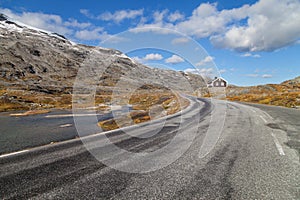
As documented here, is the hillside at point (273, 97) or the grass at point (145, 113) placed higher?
the hillside at point (273, 97)

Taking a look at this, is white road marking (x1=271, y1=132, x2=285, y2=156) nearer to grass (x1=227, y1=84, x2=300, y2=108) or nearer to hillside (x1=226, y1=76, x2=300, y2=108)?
hillside (x1=226, y1=76, x2=300, y2=108)

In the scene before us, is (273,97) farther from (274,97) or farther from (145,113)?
(145,113)

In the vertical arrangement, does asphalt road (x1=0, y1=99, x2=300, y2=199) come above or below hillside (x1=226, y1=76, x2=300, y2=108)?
below

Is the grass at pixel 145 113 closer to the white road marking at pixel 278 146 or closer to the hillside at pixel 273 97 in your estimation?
the white road marking at pixel 278 146

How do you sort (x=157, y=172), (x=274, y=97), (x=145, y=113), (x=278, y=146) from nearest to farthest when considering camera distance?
(x=157, y=172), (x=278, y=146), (x=145, y=113), (x=274, y=97)

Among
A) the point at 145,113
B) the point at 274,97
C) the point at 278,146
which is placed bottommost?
the point at 145,113

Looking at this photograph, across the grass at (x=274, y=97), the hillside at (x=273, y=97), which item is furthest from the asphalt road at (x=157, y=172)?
the grass at (x=274, y=97)

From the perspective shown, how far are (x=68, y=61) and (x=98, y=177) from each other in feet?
601

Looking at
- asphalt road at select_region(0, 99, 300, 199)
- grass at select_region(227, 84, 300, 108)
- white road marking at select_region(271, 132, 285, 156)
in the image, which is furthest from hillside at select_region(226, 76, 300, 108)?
asphalt road at select_region(0, 99, 300, 199)

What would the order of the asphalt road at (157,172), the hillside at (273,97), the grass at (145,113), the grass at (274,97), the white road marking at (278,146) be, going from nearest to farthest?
the asphalt road at (157,172)
the white road marking at (278,146)
the grass at (145,113)
the grass at (274,97)
the hillside at (273,97)

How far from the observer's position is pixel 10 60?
125000 mm

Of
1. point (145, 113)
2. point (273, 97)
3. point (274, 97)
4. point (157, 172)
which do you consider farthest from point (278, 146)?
point (273, 97)

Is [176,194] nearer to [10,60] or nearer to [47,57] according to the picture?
[10,60]

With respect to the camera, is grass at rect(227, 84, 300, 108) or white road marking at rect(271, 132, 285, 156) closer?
white road marking at rect(271, 132, 285, 156)
